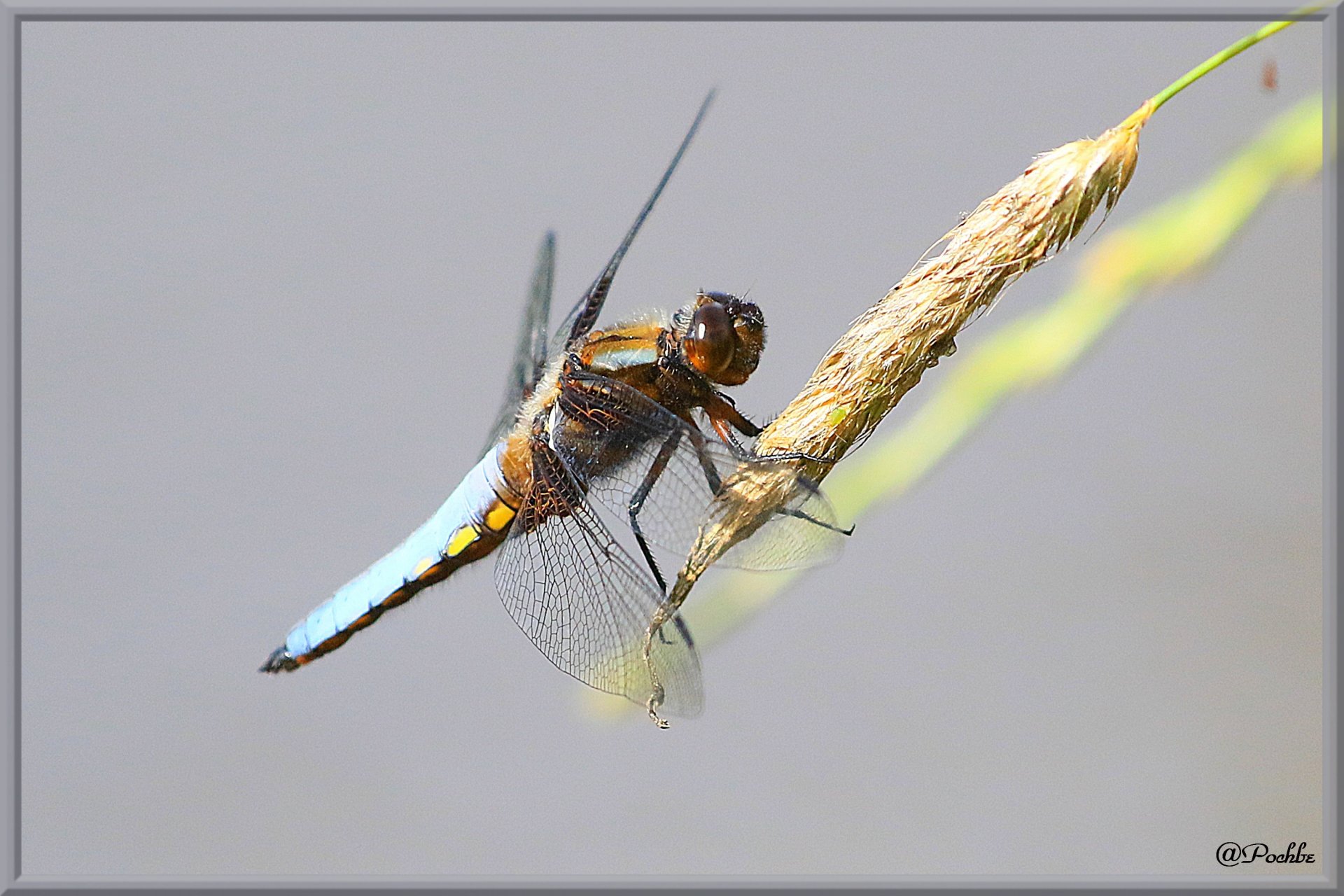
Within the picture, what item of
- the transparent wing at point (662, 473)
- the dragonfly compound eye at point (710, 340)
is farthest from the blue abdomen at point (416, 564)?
the dragonfly compound eye at point (710, 340)

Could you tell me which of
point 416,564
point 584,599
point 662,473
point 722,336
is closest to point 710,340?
point 722,336

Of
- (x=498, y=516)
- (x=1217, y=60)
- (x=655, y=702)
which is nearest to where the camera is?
(x=1217, y=60)

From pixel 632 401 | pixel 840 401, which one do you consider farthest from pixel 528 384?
pixel 840 401

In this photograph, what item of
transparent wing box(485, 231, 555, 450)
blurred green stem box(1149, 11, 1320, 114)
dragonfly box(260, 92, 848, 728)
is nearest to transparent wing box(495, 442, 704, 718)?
dragonfly box(260, 92, 848, 728)

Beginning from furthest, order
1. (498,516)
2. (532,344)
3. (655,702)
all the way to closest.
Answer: (532,344) < (498,516) < (655,702)

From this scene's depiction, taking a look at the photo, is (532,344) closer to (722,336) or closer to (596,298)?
(596,298)

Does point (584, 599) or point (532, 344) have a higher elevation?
point (532, 344)

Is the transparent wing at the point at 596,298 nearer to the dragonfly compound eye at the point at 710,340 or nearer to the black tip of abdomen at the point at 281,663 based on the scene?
the dragonfly compound eye at the point at 710,340

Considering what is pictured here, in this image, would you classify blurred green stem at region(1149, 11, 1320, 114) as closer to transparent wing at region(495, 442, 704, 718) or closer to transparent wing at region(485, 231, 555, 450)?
transparent wing at region(495, 442, 704, 718)
